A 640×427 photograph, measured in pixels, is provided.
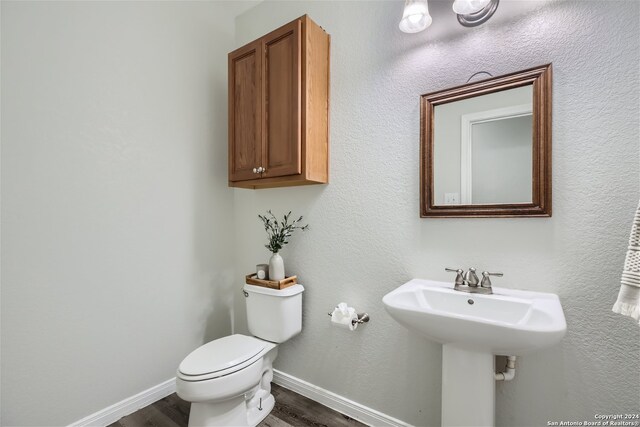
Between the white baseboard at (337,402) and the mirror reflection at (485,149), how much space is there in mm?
1150

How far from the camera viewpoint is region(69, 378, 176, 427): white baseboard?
1494 mm

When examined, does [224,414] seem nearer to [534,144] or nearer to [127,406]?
[127,406]

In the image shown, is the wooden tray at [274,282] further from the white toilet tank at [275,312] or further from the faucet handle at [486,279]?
the faucet handle at [486,279]

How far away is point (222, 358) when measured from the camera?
1.44 m

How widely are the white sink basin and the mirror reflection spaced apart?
396mm

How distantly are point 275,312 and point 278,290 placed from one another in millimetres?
134

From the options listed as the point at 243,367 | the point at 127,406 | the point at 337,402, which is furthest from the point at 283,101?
the point at 127,406

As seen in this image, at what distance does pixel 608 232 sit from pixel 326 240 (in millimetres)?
1215

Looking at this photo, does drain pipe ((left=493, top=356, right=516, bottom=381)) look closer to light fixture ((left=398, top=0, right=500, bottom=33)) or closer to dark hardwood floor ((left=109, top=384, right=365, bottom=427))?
dark hardwood floor ((left=109, top=384, right=365, bottom=427))

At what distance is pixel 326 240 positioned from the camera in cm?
172

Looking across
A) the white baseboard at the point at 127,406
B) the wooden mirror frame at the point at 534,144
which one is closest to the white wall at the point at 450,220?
the wooden mirror frame at the point at 534,144

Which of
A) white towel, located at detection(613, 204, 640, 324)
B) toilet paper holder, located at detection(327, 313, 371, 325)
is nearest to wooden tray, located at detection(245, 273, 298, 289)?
toilet paper holder, located at detection(327, 313, 371, 325)

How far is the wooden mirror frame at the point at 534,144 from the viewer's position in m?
1.11

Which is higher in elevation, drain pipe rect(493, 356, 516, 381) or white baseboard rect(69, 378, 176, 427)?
drain pipe rect(493, 356, 516, 381)
